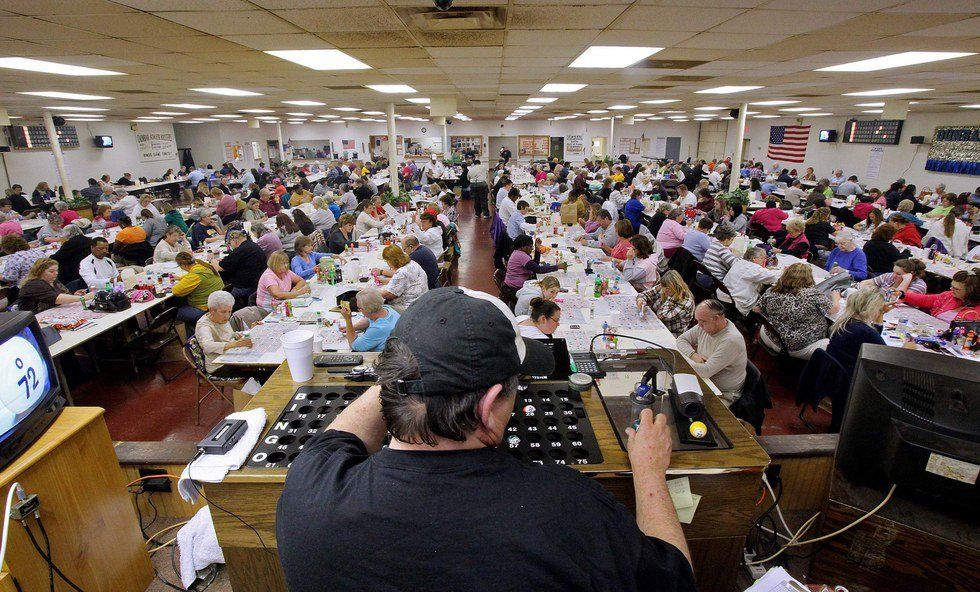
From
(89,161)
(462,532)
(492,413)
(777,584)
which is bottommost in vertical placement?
(777,584)

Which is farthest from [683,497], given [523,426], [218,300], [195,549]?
[218,300]

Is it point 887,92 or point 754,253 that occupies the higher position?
point 887,92

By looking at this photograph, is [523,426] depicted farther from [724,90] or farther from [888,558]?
[724,90]

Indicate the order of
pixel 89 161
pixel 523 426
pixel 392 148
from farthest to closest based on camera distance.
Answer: pixel 89 161 < pixel 392 148 < pixel 523 426

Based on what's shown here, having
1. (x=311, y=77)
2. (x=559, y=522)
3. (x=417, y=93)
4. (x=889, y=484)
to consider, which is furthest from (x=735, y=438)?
(x=417, y=93)

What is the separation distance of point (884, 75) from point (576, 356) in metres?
5.58

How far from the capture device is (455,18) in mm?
2719

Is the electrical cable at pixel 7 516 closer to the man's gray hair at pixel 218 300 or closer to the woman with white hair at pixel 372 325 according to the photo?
the woman with white hair at pixel 372 325

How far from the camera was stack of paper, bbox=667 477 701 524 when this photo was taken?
150 centimetres

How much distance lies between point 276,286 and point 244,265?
1.19m

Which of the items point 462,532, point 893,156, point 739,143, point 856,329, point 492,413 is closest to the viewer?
point 462,532

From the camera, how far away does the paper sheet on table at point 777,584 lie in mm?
1449

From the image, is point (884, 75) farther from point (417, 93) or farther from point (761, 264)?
point (417, 93)

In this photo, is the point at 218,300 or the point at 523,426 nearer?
the point at 523,426
